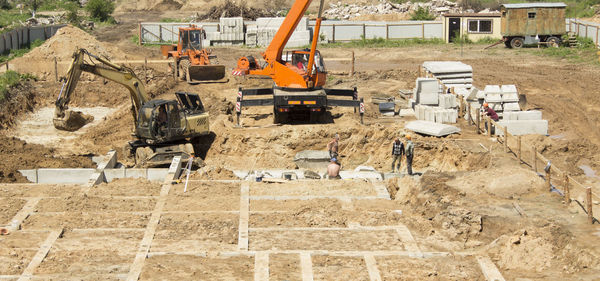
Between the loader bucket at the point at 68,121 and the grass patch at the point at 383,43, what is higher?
the grass patch at the point at 383,43

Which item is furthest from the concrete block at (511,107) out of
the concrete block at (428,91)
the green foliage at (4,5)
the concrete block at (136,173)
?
the green foliage at (4,5)

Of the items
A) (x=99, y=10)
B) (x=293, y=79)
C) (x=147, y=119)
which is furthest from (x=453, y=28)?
(x=147, y=119)

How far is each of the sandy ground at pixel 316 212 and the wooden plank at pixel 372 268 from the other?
14cm

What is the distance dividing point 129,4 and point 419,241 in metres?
58.3

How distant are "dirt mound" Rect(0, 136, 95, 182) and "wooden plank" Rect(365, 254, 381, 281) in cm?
970

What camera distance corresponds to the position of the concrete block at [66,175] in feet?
61.3

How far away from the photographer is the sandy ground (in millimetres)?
13016

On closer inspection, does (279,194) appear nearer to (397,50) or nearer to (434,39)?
(397,50)

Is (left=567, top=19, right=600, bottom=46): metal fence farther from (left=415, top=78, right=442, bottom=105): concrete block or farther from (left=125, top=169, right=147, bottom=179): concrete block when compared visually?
(left=125, top=169, right=147, bottom=179): concrete block

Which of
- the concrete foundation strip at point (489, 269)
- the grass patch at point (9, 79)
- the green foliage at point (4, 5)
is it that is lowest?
the concrete foundation strip at point (489, 269)

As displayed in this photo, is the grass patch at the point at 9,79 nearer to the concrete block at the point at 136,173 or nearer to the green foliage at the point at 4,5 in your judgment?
the concrete block at the point at 136,173

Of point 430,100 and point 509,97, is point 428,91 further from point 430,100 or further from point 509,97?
point 509,97

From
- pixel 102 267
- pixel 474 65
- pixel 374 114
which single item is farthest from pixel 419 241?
pixel 474 65

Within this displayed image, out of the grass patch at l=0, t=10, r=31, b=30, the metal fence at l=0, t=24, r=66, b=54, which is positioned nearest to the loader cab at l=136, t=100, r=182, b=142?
the metal fence at l=0, t=24, r=66, b=54
